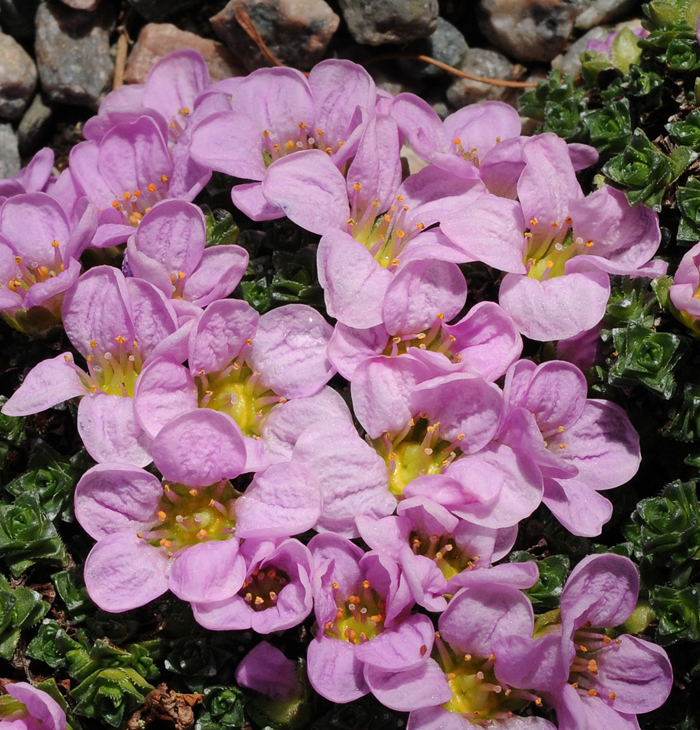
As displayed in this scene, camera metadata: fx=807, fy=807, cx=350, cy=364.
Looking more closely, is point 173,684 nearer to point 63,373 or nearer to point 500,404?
point 63,373

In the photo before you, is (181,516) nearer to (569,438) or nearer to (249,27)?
(569,438)

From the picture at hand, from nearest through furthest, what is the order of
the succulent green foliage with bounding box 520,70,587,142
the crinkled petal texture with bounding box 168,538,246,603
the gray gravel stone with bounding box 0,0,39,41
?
the crinkled petal texture with bounding box 168,538,246,603, the succulent green foliage with bounding box 520,70,587,142, the gray gravel stone with bounding box 0,0,39,41

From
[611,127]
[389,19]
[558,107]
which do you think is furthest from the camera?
[389,19]

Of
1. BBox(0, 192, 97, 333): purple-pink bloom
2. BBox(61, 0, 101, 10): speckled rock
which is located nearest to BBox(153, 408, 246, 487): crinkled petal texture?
BBox(0, 192, 97, 333): purple-pink bloom

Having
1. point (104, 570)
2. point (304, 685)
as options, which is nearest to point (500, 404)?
point (304, 685)

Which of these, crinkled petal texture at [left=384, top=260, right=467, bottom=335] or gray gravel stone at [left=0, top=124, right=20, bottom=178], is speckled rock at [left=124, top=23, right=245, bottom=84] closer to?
gray gravel stone at [left=0, top=124, right=20, bottom=178]

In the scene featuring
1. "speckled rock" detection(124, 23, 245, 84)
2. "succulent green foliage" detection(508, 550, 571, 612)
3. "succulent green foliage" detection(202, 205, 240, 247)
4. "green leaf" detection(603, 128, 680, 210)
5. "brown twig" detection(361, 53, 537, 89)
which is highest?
"green leaf" detection(603, 128, 680, 210)

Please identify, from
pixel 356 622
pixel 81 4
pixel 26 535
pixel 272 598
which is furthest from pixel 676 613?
pixel 81 4
